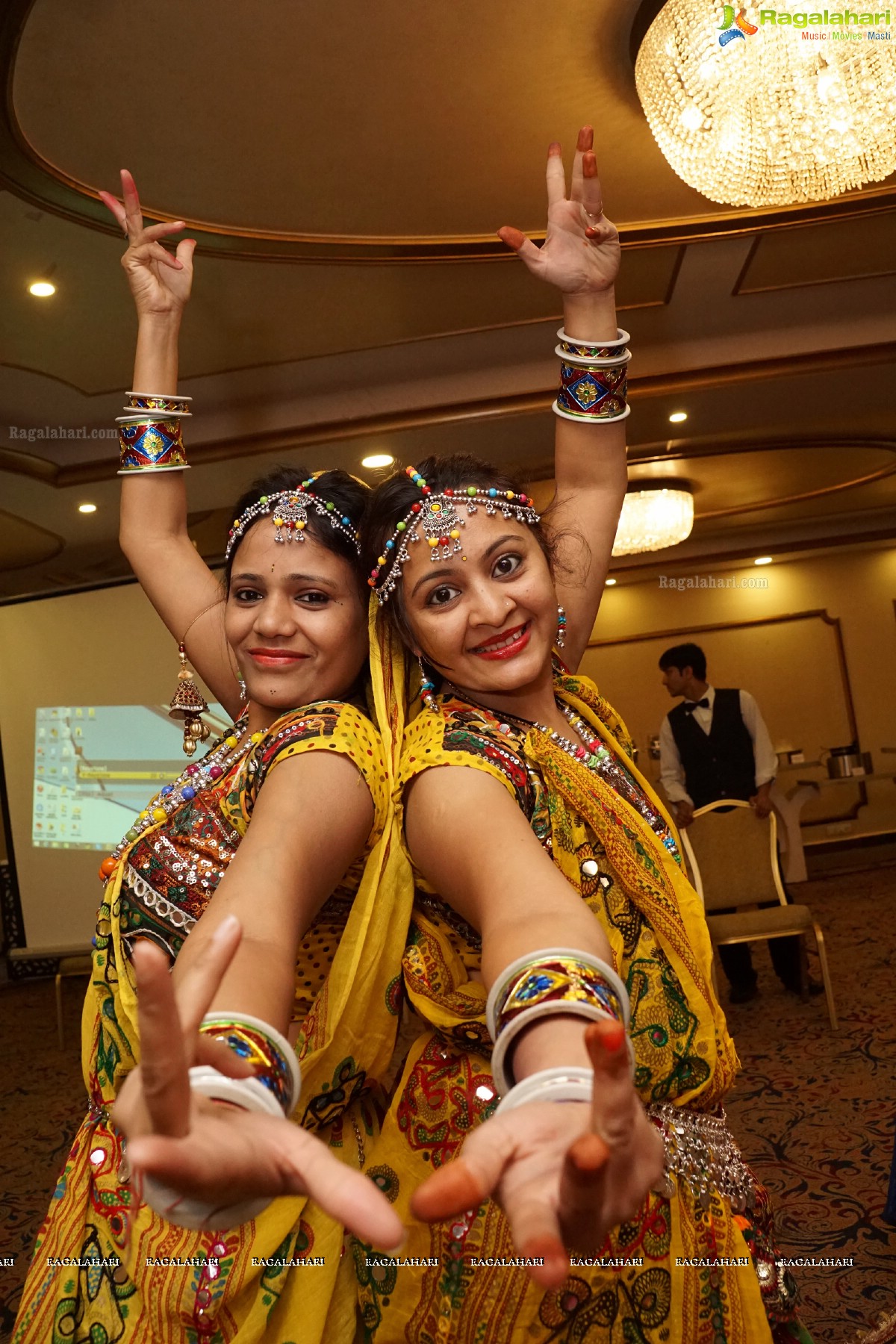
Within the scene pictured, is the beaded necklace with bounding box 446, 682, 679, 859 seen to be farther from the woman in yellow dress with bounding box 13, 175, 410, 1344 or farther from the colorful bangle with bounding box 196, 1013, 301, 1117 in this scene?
the colorful bangle with bounding box 196, 1013, 301, 1117

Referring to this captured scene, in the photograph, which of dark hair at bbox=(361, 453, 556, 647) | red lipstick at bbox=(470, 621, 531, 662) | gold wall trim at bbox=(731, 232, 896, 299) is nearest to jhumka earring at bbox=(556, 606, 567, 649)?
dark hair at bbox=(361, 453, 556, 647)

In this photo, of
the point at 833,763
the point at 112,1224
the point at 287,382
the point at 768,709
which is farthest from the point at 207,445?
the point at 768,709

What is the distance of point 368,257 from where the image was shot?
391 centimetres

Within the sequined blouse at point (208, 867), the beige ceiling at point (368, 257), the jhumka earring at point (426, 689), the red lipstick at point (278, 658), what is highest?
the beige ceiling at point (368, 257)

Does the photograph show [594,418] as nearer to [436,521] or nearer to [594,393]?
[594,393]

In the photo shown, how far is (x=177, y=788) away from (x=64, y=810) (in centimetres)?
664

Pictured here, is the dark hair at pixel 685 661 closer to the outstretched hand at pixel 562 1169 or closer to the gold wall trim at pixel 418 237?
the gold wall trim at pixel 418 237

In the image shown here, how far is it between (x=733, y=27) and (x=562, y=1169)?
2.77 m

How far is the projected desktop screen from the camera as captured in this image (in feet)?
24.3

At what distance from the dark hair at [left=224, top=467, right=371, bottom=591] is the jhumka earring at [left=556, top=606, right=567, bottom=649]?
29cm

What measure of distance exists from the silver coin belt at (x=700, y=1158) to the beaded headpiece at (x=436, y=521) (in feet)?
2.30

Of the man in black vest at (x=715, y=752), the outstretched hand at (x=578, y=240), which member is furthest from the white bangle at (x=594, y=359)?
the man in black vest at (x=715, y=752)

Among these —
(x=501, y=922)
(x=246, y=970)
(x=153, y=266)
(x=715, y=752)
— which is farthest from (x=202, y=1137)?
(x=715, y=752)

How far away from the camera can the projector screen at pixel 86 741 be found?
7.44 metres
